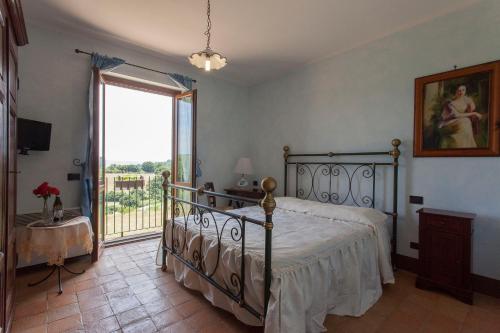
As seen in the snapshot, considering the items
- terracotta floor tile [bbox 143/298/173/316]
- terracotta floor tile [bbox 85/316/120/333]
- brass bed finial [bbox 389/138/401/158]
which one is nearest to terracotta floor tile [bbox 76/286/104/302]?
terracotta floor tile [bbox 85/316/120/333]

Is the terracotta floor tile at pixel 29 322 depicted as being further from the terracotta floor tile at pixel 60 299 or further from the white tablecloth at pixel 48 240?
the white tablecloth at pixel 48 240

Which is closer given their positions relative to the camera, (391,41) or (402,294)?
(402,294)

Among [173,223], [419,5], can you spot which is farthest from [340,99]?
[173,223]

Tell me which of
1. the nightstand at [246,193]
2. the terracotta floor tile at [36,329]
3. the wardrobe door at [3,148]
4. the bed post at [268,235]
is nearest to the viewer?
the wardrobe door at [3,148]

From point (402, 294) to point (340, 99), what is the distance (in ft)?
7.98

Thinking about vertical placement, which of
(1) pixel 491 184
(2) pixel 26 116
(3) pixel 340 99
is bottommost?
(1) pixel 491 184

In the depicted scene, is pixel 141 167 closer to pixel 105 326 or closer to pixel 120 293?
pixel 120 293

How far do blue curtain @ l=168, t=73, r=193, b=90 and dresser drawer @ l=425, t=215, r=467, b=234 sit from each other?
3.64 m

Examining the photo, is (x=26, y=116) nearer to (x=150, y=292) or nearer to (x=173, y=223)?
(x=173, y=223)

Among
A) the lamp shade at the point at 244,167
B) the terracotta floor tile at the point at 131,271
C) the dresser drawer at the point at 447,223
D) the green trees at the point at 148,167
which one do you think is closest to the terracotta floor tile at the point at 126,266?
the terracotta floor tile at the point at 131,271

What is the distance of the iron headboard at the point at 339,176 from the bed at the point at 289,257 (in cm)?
2

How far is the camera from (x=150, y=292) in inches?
89.7

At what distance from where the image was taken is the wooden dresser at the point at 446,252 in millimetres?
2145

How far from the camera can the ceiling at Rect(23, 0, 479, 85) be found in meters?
Answer: 2.42
